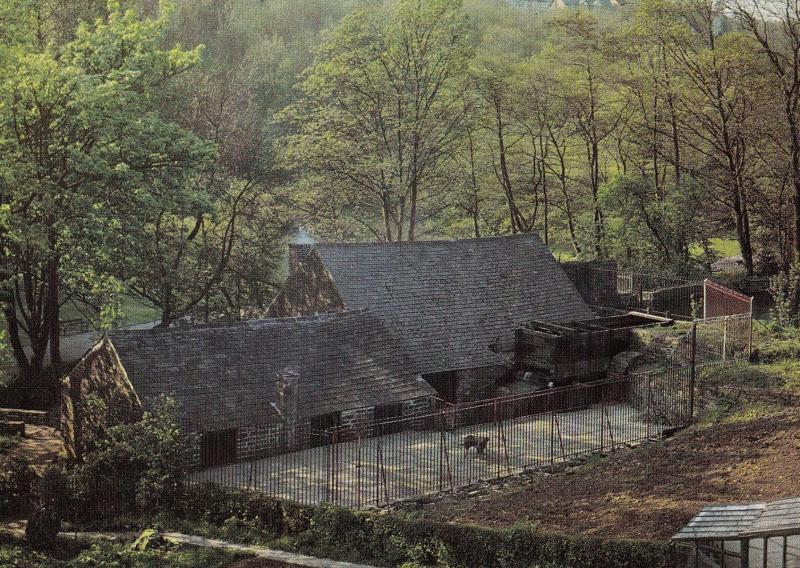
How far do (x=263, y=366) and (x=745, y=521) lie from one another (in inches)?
618

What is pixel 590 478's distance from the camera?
23.6 meters

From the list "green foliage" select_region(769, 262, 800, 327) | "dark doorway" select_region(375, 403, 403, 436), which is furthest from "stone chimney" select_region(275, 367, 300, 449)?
"green foliage" select_region(769, 262, 800, 327)

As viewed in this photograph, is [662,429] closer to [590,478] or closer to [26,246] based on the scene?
[590,478]

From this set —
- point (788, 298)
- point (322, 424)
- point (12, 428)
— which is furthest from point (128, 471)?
point (788, 298)

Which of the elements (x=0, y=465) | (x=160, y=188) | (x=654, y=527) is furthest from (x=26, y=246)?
(x=654, y=527)

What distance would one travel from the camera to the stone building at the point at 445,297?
3228 centimetres

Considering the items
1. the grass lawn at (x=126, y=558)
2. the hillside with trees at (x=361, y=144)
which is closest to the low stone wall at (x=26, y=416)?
the hillside with trees at (x=361, y=144)

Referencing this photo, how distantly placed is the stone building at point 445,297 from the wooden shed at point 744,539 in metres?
15.4

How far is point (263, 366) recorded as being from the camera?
91.3 feet

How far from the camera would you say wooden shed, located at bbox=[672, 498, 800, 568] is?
15258mm

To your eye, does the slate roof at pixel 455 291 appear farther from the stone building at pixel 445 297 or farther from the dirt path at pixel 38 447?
the dirt path at pixel 38 447

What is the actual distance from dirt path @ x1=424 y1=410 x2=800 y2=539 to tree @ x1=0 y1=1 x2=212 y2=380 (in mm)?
14351

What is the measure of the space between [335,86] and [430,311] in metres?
17.9

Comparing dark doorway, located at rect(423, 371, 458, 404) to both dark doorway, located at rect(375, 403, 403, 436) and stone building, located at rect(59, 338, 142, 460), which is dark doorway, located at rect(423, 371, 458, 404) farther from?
stone building, located at rect(59, 338, 142, 460)
